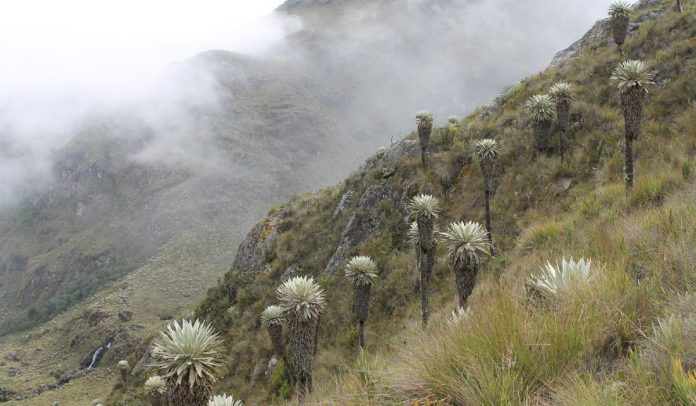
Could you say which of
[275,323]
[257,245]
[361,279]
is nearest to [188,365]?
[361,279]

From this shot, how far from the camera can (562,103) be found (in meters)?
18.3

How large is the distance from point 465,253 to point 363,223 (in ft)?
46.8

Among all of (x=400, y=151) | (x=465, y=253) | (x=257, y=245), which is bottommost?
(x=465, y=253)

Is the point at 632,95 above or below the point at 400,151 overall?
below

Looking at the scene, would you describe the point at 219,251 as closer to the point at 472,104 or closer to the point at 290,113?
the point at 290,113

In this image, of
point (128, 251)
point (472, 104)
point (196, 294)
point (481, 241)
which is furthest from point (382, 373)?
point (472, 104)

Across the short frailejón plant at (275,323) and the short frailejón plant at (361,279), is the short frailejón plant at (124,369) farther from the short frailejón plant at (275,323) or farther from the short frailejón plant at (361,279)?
the short frailejón plant at (361,279)

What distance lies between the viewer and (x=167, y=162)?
6944 inches

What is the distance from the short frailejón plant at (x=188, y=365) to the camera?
6.39m

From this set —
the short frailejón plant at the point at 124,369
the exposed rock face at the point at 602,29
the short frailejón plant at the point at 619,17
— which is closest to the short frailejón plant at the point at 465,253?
the short frailejón plant at the point at 619,17

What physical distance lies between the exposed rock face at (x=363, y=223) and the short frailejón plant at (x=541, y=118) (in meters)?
8.80

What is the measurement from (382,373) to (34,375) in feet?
389

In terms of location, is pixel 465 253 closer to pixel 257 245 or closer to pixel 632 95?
pixel 632 95

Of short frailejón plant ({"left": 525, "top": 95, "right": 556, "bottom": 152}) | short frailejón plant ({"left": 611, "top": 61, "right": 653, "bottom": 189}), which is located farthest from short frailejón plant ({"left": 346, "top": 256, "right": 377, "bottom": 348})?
short frailejón plant ({"left": 525, "top": 95, "right": 556, "bottom": 152})
